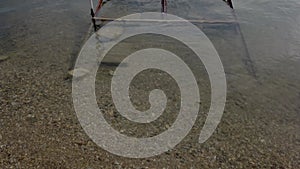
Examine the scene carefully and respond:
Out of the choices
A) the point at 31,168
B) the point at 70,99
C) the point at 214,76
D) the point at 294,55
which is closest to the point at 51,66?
the point at 70,99

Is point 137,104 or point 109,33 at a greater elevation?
point 109,33

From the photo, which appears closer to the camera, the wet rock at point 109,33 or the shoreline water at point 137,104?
the shoreline water at point 137,104

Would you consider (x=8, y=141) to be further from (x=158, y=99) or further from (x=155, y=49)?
(x=155, y=49)

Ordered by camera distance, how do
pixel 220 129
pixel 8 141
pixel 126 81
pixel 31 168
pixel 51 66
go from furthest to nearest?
1. pixel 51 66
2. pixel 126 81
3. pixel 220 129
4. pixel 8 141
5. pixel 31 168

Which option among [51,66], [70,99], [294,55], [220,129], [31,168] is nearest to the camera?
[31,168]

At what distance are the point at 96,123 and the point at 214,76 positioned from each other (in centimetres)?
332

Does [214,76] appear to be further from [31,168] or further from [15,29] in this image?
[15,29]

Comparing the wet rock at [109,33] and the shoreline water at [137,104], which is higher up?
the wet rock at [109,33]

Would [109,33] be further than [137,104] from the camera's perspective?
Yes

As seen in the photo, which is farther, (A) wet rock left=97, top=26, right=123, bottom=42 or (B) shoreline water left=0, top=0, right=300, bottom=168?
(A) wet rock left=97, top=26, right=123, bottom=42

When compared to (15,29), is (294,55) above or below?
below

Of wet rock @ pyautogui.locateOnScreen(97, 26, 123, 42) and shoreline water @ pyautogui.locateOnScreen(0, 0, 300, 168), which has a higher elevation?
wet rock @ pyautogui.locateOnScreen(97, 26, 123, 42)

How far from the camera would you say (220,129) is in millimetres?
5766

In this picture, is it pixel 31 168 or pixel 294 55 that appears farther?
pixel 294 55
